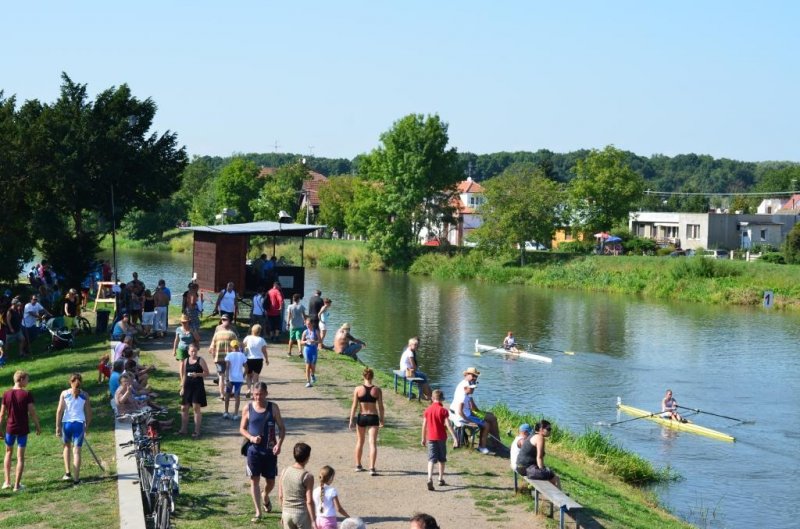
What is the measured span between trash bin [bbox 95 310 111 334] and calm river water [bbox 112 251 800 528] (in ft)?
28.3

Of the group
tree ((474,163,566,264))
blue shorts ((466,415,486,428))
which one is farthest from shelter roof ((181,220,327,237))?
tree ((474,163,566,264))

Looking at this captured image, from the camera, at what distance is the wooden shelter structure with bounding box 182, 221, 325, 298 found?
29.5m

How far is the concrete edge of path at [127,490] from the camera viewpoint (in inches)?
441

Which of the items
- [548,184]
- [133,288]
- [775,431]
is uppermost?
[548,184]

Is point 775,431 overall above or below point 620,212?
below

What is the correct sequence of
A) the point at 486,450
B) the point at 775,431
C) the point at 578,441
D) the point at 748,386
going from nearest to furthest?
the point at 486,450
the point at 578,441
the point at 775,431
the point at 748,386

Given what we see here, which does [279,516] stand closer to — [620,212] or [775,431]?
[775,431]

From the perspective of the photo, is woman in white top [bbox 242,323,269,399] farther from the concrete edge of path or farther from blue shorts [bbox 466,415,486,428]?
blue shorts [bbox 466,415,486,428]

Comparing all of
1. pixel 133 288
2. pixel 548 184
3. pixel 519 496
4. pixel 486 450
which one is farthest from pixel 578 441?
pixel 548 184

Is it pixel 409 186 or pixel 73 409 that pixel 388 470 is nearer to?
pixel 73 409

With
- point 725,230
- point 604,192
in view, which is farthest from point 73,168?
point 725,230

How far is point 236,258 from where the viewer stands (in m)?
30.0

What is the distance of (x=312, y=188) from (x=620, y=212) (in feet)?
147

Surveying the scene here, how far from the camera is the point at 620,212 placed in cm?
8062
